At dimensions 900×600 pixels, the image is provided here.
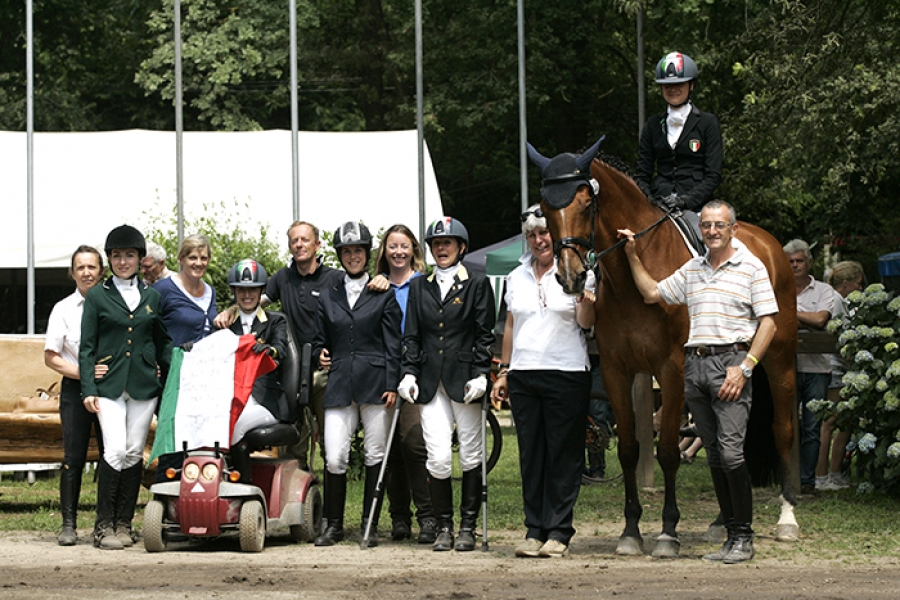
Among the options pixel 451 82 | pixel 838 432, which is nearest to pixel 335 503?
pixel 838 432

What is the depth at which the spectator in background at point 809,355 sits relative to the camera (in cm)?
1181

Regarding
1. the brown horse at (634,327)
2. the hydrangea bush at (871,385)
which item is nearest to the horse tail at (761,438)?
the hydrangea bush at (871,385)

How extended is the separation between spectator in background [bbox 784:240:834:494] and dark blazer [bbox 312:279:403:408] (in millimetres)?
4521

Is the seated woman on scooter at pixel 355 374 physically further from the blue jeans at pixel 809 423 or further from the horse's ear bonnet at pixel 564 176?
the blue jeans at pixel 809 423

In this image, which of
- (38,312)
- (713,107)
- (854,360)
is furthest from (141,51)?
(854,360)

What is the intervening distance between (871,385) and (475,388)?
4065 millimetres

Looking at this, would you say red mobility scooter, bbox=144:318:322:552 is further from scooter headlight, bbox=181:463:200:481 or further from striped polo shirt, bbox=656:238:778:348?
striped polo shirt, bbox=656:238:778:348

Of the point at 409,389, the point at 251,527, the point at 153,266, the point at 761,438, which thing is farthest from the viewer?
the point at 153,266

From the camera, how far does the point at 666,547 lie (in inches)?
321

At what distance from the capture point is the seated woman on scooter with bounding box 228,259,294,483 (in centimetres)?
876

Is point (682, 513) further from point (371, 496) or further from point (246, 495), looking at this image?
point (246, 495)

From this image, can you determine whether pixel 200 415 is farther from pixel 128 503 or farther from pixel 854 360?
pixel 854 360

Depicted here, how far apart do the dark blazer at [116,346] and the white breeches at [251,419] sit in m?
0.72

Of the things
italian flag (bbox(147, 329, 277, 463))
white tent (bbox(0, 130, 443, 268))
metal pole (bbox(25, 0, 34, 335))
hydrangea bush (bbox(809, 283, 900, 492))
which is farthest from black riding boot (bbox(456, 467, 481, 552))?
white tent (bbox(0, 130, 443, 268))
